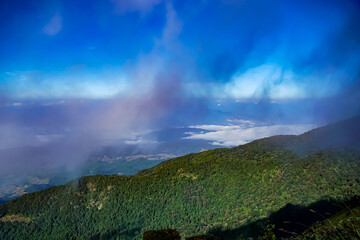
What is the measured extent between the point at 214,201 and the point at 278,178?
51138 mm

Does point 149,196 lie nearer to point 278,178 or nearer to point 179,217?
point 179,217

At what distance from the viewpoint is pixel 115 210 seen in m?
195

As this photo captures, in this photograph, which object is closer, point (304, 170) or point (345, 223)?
point (345, 223)

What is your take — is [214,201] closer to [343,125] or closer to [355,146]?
[355,146]

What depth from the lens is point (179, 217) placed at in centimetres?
17325

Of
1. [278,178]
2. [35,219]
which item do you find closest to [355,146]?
[278,178]

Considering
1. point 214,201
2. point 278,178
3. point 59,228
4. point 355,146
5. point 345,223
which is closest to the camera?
point 345,223

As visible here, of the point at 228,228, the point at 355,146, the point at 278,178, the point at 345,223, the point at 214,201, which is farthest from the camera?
the point at 214,201

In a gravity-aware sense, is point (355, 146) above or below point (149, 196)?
above

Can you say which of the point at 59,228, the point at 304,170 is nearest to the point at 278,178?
the point at 304,170

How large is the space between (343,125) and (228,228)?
420 ft

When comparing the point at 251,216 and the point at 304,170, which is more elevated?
the point at 304,170

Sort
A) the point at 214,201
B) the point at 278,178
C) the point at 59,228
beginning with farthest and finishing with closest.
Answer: the point at 59,228 → the point at 214,201 → the point at 278,178

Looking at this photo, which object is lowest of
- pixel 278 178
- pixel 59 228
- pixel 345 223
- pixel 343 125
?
pixel 59 228
